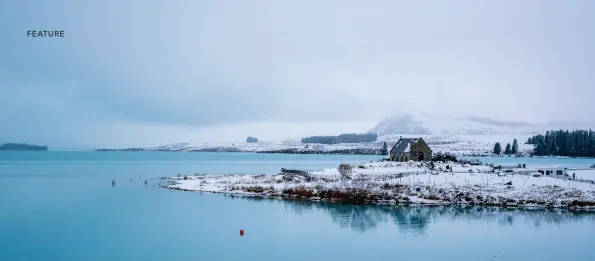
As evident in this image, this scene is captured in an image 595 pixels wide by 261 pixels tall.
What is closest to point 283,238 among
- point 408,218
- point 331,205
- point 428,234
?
point 428,234

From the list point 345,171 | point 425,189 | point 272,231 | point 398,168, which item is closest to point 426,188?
point 425,189

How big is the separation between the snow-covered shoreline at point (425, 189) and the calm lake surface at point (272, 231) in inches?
99.2

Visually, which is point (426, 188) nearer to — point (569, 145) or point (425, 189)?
point (425, 189)

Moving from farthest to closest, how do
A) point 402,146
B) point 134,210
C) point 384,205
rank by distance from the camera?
point 402,146 < point 384,205 < point 134,210

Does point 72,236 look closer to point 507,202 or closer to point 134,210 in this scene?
point 134,210

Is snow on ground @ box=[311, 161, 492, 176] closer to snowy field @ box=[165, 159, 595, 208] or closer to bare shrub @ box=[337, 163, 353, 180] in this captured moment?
bare shrub @ box=[337, 163, 353, 180]

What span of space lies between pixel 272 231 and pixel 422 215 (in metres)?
11.9

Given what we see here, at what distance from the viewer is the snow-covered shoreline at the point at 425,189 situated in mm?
43875

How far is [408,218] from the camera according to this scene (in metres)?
37.9

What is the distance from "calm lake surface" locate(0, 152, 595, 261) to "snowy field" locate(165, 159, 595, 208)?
266cm

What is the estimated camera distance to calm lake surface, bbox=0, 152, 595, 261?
2684 centimetres

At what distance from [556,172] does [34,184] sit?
57.0 meters

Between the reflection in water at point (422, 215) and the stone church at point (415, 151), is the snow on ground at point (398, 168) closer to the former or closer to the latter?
the stone church at point (415, 151)

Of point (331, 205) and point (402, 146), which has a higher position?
point (402, 146)
